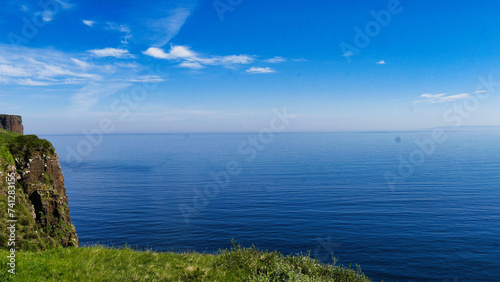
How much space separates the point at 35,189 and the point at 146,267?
46.4 feet

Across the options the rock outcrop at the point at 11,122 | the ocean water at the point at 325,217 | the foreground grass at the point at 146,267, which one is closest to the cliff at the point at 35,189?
the foreground grass at the point at 146,267

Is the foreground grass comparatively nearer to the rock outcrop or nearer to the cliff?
the cliff

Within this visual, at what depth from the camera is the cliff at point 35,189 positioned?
16.8 meters

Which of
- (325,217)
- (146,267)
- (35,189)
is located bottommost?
(325,217)

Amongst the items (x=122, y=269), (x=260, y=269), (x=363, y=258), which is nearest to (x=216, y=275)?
(x=260, y=269)

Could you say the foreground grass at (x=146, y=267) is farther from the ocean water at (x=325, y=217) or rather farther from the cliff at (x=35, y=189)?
the ocean water at (x=325, y=217)

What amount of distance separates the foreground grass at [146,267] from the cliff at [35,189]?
6068 mm

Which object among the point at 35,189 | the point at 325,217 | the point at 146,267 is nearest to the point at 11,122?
the point at 35,189

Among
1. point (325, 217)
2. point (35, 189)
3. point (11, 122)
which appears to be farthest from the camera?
point (325, 217)

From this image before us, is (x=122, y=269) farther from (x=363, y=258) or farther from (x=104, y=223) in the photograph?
(x=104, y=223)

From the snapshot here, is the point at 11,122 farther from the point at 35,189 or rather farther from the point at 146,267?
the point at 146,267

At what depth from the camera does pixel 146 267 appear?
1240cm

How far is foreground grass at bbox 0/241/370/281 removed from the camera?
10.1m

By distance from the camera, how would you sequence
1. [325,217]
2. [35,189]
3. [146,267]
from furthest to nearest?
[325,217] → [35,189] → [146,267]
